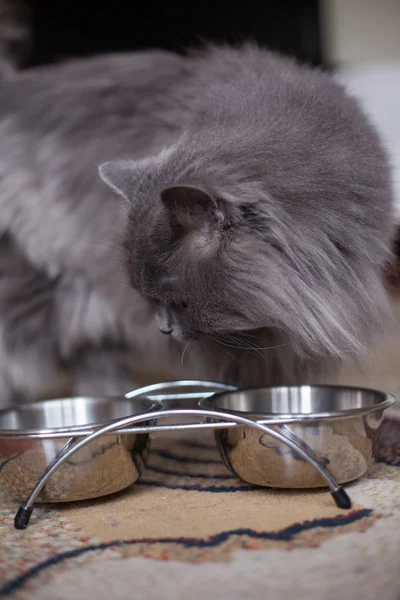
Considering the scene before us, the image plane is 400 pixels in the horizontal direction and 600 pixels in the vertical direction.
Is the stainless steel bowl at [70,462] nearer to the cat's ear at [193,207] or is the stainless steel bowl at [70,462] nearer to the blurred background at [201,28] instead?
the cat's ear at [193,207]

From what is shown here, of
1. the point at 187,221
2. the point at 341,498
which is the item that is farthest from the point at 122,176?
the point at 341,498

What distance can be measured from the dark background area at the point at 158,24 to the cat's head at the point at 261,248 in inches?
78.7

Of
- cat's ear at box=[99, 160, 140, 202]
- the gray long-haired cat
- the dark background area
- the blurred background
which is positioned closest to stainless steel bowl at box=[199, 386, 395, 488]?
the gray long-haired cat

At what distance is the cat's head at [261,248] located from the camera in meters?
1.19

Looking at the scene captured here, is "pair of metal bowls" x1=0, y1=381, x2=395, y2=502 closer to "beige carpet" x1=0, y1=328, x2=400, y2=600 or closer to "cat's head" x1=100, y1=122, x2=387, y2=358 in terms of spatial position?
"beige carpet" x1=0, y1=328, x2=400, y2=600

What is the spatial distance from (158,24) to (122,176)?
6.65ft

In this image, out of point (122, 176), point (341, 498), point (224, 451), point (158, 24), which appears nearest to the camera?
point (341, 498)

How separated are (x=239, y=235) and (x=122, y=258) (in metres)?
0.33

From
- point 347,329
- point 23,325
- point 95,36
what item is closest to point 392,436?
point 347,329

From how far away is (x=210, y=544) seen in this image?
1024 mm

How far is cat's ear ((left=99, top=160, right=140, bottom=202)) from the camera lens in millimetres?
1379

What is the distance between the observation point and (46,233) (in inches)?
72.6

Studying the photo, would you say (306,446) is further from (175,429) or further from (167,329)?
(167,329)

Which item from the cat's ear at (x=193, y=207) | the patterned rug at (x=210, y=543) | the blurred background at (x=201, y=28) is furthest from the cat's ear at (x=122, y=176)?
the blurred background at (x=201, y=28)
